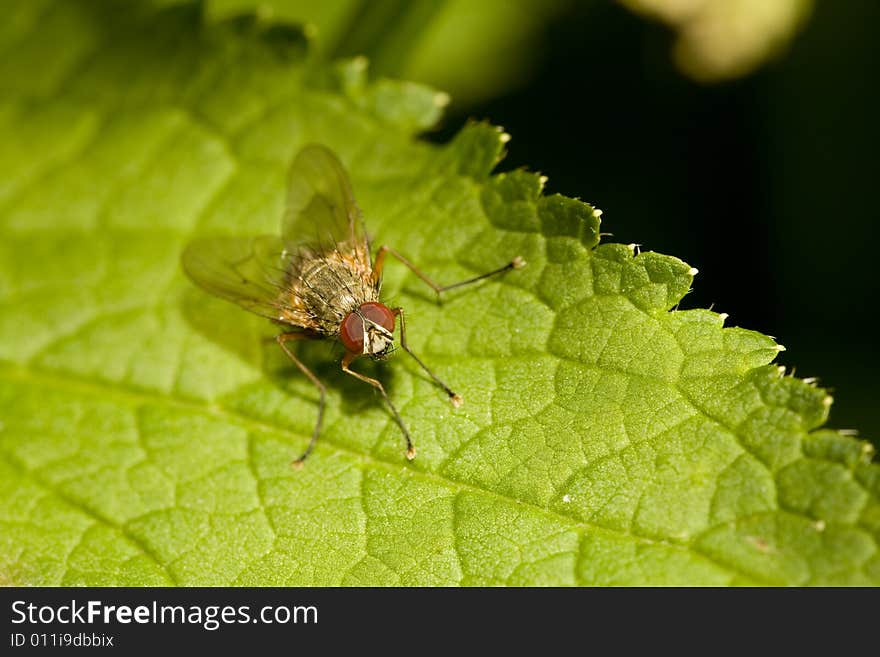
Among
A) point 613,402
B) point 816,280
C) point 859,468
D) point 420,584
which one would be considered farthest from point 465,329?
point 816,280

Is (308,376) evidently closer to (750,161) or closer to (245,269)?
(245,269)

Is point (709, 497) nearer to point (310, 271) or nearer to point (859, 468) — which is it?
point (859, 468)

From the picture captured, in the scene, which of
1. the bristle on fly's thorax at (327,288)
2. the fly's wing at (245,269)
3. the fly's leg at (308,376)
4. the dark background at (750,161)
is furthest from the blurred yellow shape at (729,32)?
the fly's leg at (308,376)

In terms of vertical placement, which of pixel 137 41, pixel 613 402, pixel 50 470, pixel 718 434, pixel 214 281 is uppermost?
pixel 137 41

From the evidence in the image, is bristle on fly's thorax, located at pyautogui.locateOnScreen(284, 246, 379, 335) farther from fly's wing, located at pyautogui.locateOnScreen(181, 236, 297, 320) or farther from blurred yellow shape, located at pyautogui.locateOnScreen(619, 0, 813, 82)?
blurred yellow shape, located at pyautogui.locateOnScreen(619, 0, 813, 82)

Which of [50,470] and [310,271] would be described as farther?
[310,271]

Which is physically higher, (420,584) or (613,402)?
(613,402)
